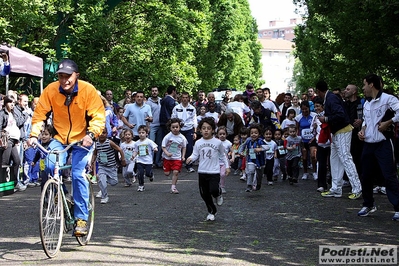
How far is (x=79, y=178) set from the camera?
865 cm

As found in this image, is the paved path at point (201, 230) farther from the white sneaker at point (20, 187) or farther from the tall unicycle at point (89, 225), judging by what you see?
the white sneaker at point (20, 187)

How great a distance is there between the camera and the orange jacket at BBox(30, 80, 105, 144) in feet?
28.3

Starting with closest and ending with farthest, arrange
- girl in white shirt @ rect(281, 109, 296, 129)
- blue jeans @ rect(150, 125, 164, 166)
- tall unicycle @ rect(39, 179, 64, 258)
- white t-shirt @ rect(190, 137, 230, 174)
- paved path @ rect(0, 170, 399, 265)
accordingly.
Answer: tall unicycle @ rect(39, 179, 64, 258), paved path @ rect(0, 170, 399, 265), white t-shirt @ rect(190, 137, 230, 174), girl in white shirt @ rect(281, 109, 296, 129), blue jeans @ rect(150, 125, 164, 166)

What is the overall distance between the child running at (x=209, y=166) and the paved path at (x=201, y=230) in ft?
1.04

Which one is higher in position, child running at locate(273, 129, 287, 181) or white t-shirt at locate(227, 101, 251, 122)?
white t-shirt at locate(227, 101, 251, 122)

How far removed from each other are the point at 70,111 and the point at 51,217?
3.96 ft

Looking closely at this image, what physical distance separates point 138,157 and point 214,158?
4.37m

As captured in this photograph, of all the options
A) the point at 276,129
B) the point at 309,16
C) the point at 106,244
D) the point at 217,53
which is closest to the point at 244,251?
the point at 106,244

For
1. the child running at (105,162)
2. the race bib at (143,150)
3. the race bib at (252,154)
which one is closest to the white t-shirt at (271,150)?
the race bib at (252,154)

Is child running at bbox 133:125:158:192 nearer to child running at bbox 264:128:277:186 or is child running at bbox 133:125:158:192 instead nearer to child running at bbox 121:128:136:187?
child running at bbox 121:128:136:187

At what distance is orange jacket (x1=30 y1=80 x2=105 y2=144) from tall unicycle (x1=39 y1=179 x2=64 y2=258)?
66 cm

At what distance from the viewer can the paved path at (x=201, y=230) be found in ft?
27.1

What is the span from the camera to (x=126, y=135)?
1588 cm

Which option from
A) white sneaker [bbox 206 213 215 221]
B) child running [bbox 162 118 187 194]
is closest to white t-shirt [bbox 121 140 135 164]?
child running [bbox 162 118 187 194]
